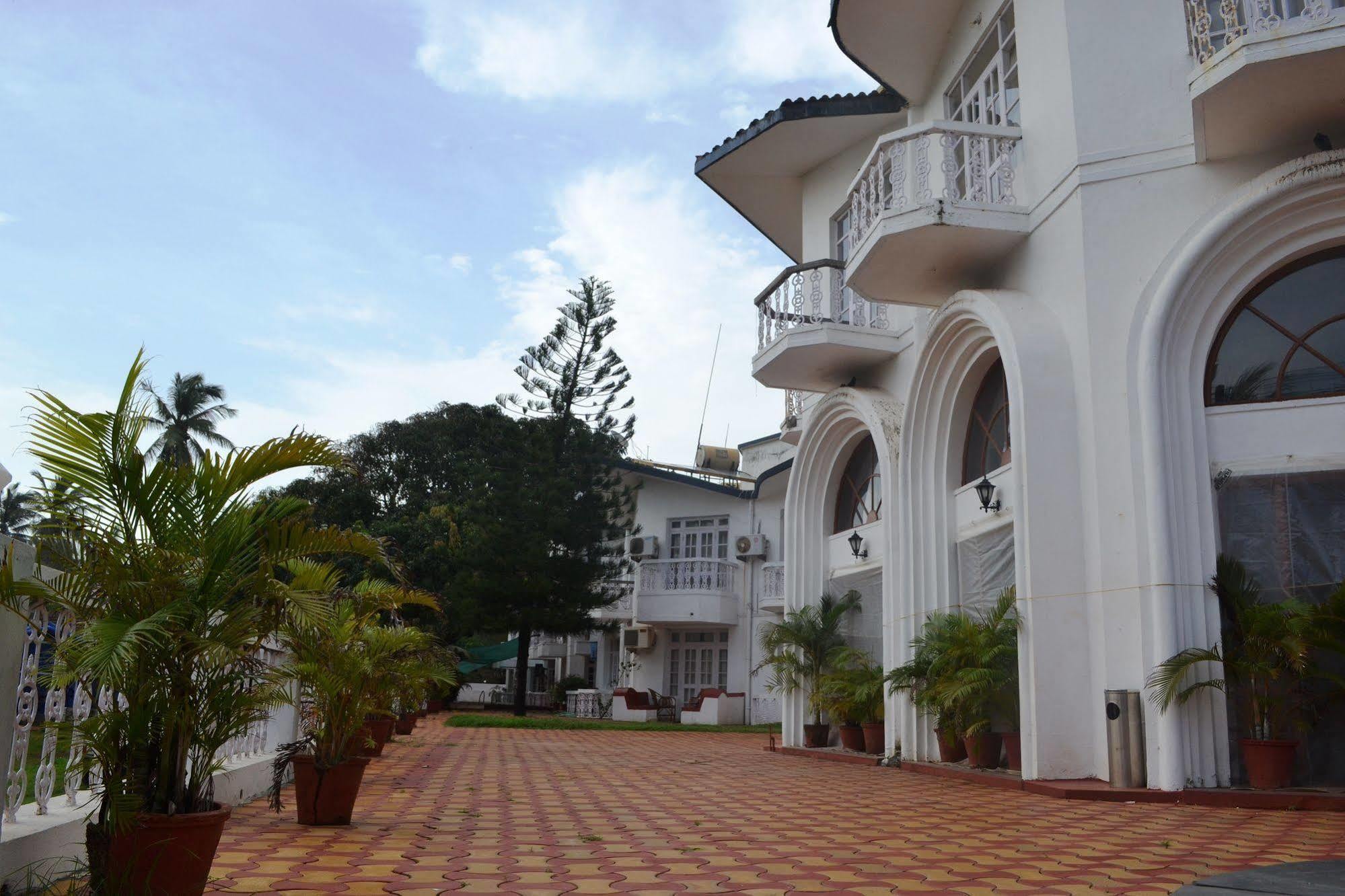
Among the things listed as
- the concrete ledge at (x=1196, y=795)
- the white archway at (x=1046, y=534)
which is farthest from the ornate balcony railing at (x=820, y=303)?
the concrete ledge at (x=1196, y=795)

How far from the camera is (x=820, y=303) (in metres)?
13.2

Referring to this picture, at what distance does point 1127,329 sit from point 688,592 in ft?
56.8

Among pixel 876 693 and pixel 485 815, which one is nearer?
pixel 485 815

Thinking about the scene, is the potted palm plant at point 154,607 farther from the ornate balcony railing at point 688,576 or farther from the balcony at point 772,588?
the ornate balcony railing at point 688,576

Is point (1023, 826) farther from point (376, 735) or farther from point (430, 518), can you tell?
point (430, 518)

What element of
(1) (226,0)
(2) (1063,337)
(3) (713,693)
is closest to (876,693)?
(2) (1063,337)

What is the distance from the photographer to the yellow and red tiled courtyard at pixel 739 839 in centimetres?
417

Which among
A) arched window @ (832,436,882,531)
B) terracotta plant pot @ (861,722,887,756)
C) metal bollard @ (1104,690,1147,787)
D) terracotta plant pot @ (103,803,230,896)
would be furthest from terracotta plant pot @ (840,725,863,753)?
terracotta plant pot @ (103,803,230,896)

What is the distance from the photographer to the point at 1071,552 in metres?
8.25

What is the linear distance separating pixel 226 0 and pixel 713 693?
17.7 metres

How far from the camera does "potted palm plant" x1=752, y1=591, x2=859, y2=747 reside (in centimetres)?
1348

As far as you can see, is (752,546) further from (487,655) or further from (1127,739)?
(1127,739)

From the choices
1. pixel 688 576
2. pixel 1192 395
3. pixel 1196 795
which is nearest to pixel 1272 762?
pixel 1196 795

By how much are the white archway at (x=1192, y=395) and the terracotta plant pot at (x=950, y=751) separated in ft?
8.96
